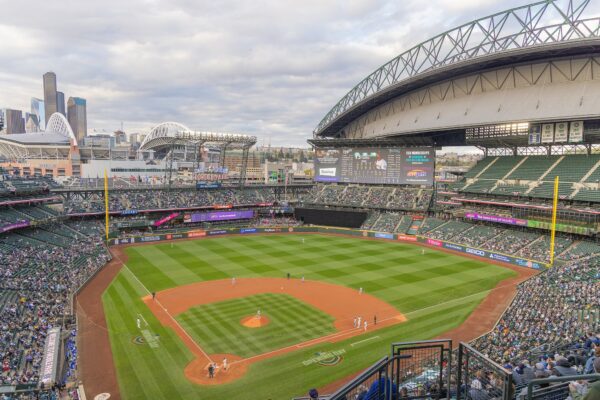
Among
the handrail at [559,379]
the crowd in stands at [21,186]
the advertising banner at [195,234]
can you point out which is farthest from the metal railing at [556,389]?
the advertising banner at [195,234]

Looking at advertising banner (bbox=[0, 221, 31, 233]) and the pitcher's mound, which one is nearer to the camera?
the pitcher's mound

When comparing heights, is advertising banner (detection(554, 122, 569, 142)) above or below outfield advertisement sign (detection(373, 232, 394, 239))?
above

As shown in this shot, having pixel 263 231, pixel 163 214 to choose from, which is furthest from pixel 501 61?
pixel 163 214

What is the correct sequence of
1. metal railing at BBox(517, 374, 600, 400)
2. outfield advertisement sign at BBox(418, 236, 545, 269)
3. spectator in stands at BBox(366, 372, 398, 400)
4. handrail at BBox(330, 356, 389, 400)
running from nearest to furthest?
metal railing at BBox(517, 374, 600, 400) < handrail at BBox(330, 356, 389, 400) < spectator in stands at BBox(366, 372, 398, 400) < outfield advertisement sign at BBox(418, 236, 545, 269)

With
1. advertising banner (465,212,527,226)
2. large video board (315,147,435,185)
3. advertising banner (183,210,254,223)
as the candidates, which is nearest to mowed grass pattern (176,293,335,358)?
advertising banner (465,212,527,226)

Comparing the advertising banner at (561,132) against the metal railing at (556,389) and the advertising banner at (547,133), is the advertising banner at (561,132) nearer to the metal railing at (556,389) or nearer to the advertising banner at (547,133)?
the advertising banner at (547,133)

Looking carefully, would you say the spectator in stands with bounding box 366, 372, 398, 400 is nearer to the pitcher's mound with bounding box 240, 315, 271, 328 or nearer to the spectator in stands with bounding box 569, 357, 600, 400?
the spectator in stands with bounding box 569, 357, 600, 400
